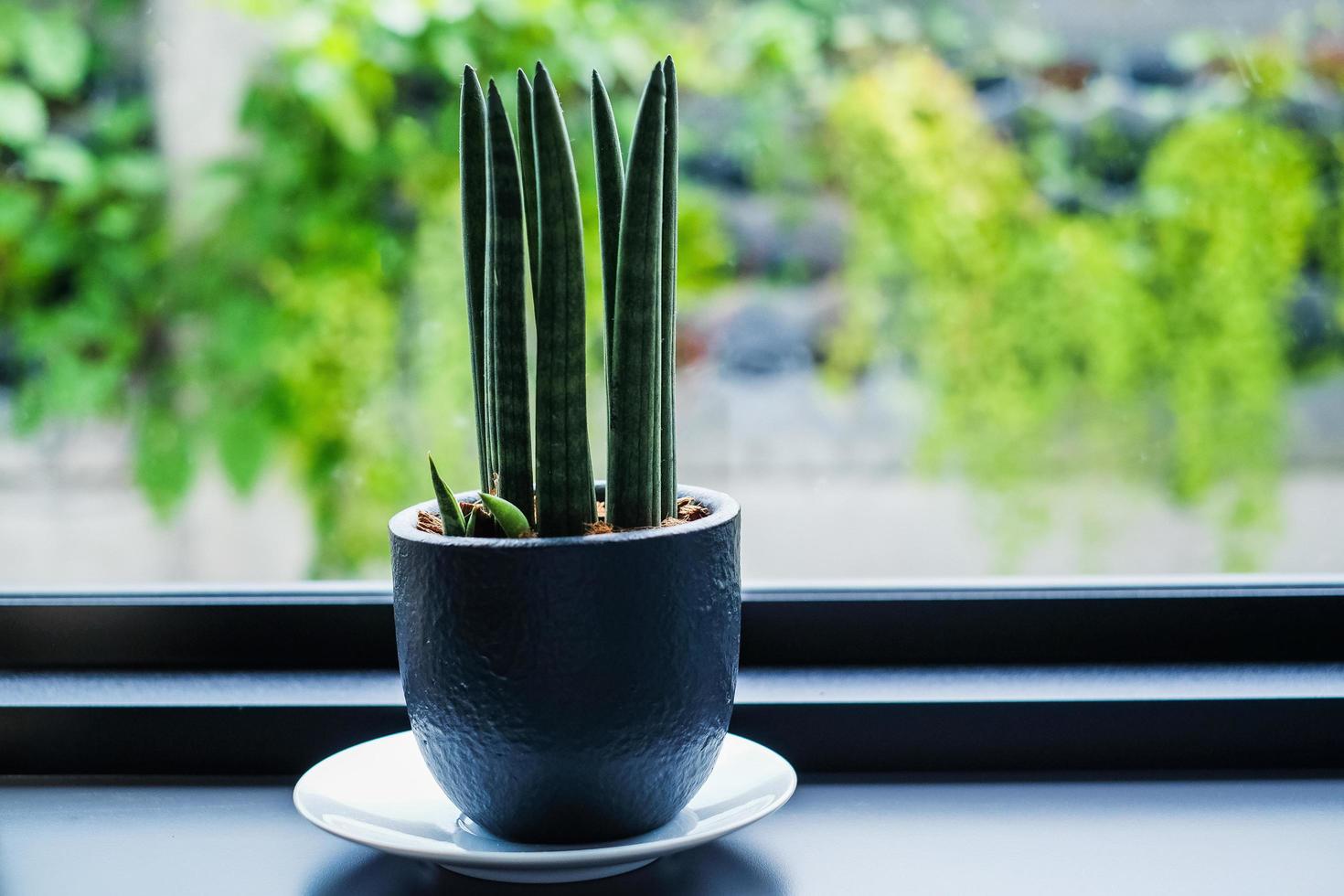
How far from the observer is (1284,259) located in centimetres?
92

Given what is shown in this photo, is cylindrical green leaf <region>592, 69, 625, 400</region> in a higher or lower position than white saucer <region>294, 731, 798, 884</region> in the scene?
higher

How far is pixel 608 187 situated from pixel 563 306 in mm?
57

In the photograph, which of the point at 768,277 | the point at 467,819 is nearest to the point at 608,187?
the point at 467,819

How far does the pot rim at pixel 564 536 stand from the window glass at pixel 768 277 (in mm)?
396

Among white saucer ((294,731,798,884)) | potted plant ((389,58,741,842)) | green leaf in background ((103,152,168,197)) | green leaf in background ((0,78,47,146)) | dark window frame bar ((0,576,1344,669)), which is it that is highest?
green leaf in background ((0,78,47,146))

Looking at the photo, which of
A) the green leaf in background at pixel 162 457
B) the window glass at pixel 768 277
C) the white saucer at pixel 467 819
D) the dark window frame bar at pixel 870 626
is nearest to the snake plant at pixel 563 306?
the white saucer at pixel 467 819

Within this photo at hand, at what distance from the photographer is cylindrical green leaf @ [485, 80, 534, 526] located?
43 centimetres

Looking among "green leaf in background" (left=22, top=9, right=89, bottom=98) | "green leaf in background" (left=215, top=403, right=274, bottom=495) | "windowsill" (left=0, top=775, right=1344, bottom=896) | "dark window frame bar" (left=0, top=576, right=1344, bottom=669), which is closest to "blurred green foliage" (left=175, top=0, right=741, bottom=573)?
"green leaf in background" (left=215, top=403, right=274, bottom=495)

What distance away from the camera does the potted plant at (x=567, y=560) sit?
0.41 m

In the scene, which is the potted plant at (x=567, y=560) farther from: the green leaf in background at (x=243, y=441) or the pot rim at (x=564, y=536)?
the green leaf in background at (x=243, y=441)

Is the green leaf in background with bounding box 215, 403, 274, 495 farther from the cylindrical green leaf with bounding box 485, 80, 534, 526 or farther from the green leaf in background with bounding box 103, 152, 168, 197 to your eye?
the cylindrical green leaf with bounding box 485, 80, 534, 526

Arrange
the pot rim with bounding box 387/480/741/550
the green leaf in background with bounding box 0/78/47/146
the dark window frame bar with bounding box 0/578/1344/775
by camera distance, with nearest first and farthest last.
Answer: the pot rim with bounding box 387/480/741/550 < the dark window frame bar with bounding box 0/578/1344/775 < the green leaf in background with bounding box 0/78/47/146

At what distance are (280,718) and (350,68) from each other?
0.53 meters

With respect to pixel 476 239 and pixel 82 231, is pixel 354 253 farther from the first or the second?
pixel 476 239
